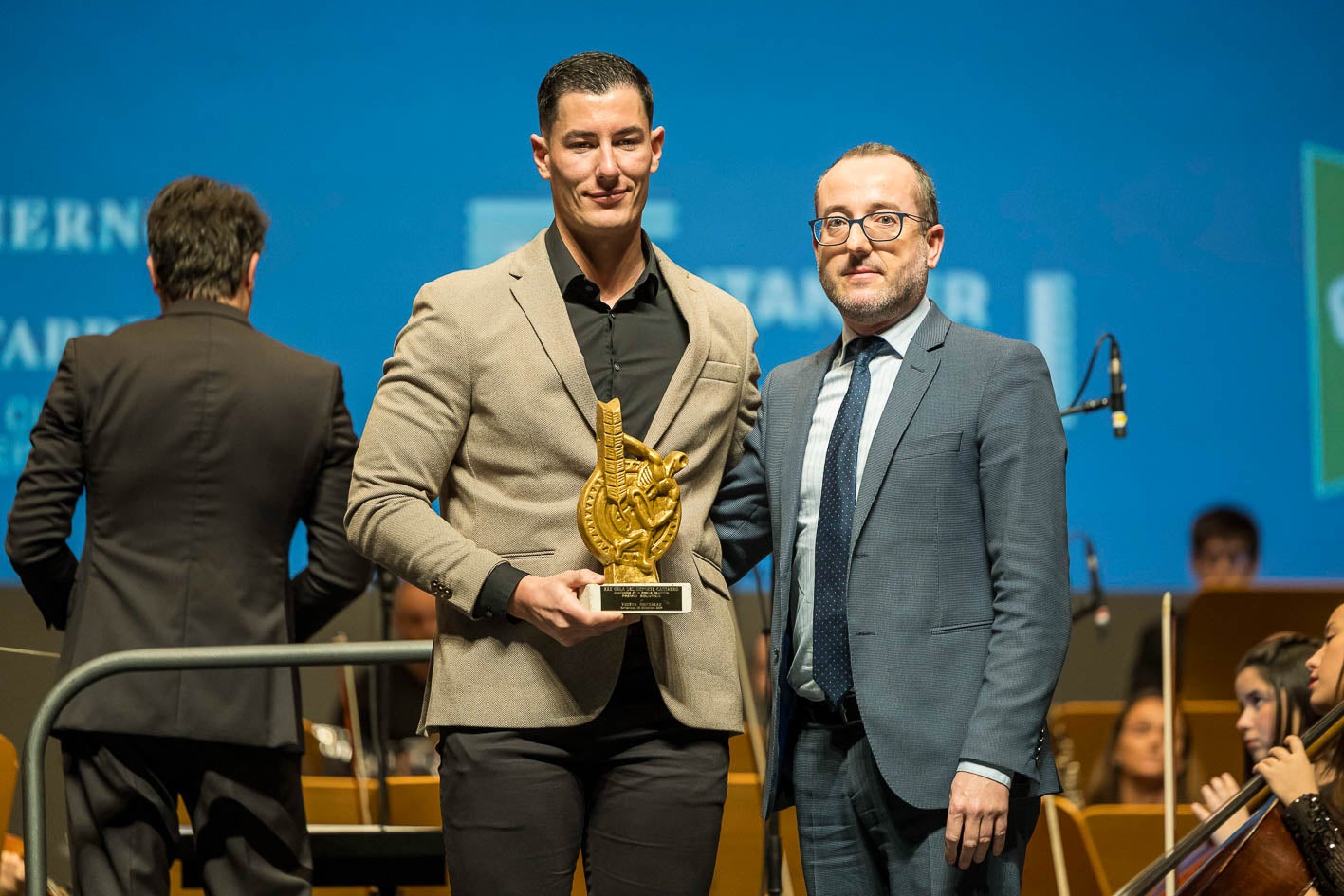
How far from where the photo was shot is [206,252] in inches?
108

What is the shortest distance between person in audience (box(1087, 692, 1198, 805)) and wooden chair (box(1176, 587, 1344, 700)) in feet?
0.62

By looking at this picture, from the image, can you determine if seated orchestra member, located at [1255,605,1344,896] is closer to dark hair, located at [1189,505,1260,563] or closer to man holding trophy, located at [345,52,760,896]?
man holding trophy, located at [345,52,760,896]

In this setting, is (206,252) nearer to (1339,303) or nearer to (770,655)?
(770,655)

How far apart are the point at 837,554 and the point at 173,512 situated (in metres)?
1.17

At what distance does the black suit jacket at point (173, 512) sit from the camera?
8.39 ft

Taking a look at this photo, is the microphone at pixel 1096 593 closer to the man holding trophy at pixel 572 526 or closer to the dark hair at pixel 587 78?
the man holding trophy at pixel 572 526

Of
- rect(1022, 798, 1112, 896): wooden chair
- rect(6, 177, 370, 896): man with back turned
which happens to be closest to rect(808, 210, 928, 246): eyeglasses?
rect(6, 177, 370, 896): man with back turned

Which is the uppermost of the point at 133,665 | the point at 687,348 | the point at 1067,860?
the point at 687,348

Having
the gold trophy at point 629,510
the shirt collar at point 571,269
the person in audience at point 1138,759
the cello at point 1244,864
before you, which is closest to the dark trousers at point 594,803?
the gold trophy at point 629,510

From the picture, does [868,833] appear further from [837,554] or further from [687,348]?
[687,348]

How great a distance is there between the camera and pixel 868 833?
2.09 meters

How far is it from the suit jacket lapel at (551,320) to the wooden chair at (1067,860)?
161 cm

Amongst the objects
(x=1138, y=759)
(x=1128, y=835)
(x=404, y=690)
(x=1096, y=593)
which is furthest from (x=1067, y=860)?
(x=404, y=690)

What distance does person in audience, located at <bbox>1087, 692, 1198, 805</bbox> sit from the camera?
4.25 metres
